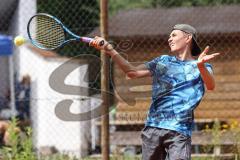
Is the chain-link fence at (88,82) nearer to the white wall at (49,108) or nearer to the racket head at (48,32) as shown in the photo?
the white wall at (49,108)

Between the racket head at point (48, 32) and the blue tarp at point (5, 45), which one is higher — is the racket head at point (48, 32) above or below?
below

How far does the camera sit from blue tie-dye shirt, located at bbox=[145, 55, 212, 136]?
484 centimetres

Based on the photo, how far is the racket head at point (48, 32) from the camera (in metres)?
5.59

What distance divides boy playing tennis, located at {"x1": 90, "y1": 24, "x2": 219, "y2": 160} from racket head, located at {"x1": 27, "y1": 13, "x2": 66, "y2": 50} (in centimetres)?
86

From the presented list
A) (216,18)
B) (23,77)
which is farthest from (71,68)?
(216,18)

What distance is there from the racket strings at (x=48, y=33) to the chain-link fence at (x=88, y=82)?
1088 millimetres

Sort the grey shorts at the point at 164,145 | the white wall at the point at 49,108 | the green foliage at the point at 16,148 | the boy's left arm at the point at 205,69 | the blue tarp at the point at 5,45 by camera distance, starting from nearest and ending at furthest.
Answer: the boy's left arm at the point at 205,69, the grey shorts at the point at 164,145, the green foliage at the point at 16,148, the white wall at the point at 49,108, the blue tarp at the point at 5,45

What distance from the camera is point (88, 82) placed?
775 cm

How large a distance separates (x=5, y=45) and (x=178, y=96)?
5222mm

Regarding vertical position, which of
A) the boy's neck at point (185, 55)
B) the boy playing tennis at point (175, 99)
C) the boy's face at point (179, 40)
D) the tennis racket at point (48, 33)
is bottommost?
the boy playing tennis at point (175, 99)

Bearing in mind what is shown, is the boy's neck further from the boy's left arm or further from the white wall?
the white wall

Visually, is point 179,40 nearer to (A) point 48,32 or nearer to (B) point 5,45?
(A) point 48,32

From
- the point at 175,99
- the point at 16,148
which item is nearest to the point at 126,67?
the point at 175,99

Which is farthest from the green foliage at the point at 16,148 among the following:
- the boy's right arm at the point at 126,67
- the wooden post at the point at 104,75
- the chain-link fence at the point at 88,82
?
the boy's right arm at the point at 126,67
